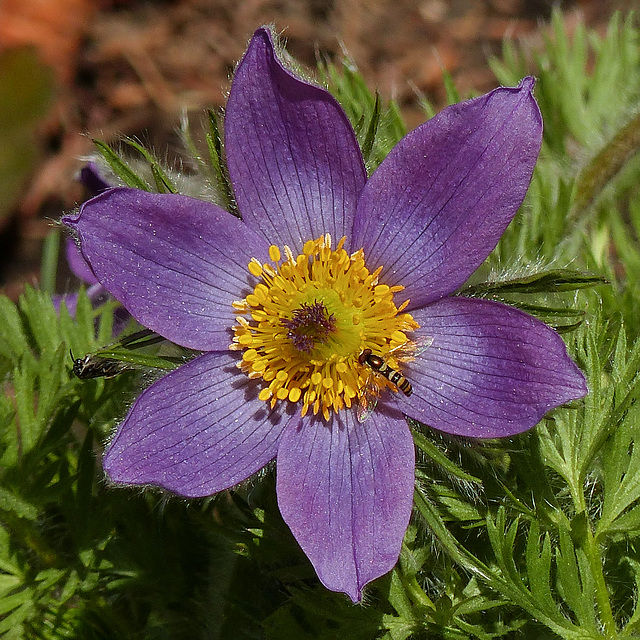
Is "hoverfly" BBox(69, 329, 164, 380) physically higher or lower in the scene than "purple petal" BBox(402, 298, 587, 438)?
higher

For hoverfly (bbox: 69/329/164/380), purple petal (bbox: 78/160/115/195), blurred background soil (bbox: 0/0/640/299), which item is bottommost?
blurred background soil (bbox: 0/0/640/299)

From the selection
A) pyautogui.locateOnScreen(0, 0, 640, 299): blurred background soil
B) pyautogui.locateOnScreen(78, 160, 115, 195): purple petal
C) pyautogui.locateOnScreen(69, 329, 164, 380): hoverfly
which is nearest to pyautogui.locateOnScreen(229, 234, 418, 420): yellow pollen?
pyautogui.locateOnScreen(69, 329, 164, 380): hoverfly

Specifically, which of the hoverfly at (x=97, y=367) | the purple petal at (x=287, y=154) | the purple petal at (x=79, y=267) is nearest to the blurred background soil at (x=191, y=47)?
the purple petal at (x=79, y=267)

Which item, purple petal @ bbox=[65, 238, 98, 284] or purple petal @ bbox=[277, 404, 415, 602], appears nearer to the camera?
purple petal @ bbox=[277, 404, 415, 602]

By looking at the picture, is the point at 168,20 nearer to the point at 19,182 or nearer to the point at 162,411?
the point at 19,182

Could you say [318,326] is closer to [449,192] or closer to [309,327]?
[309,327]

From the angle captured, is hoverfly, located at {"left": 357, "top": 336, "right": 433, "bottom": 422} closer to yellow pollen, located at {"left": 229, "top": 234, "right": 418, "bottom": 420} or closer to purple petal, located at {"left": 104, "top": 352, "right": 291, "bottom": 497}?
yellow pollen, located at {"left": 229, "top": 234, "right": 418, "bottom": 420}

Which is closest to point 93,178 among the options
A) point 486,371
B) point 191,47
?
point 486,371
